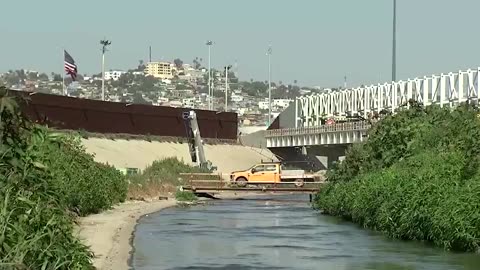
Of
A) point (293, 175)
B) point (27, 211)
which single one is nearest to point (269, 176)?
point (293, 175)

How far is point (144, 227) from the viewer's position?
116ft

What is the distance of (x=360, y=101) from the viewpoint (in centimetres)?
11112

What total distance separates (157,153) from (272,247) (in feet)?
Result: 237

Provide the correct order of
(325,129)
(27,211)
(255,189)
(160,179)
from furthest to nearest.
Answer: (325,129)
(255,189)
(160,179)
(27,211)

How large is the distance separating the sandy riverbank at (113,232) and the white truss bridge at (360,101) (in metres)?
27.8

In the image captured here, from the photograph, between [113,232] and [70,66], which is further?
[70,66]

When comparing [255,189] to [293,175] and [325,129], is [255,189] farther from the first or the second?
[325,129]

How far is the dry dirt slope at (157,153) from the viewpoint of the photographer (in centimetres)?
9132

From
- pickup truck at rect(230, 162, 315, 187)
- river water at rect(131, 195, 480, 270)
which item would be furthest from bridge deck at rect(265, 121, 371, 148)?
river water at rect(131, 195, 480, 270)

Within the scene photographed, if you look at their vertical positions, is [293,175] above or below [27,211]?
above

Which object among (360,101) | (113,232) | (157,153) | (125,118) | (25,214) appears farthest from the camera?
(360,101)

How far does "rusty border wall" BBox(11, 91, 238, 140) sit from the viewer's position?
9050cm

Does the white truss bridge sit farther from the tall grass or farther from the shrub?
the shrub

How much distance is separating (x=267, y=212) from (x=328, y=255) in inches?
918
